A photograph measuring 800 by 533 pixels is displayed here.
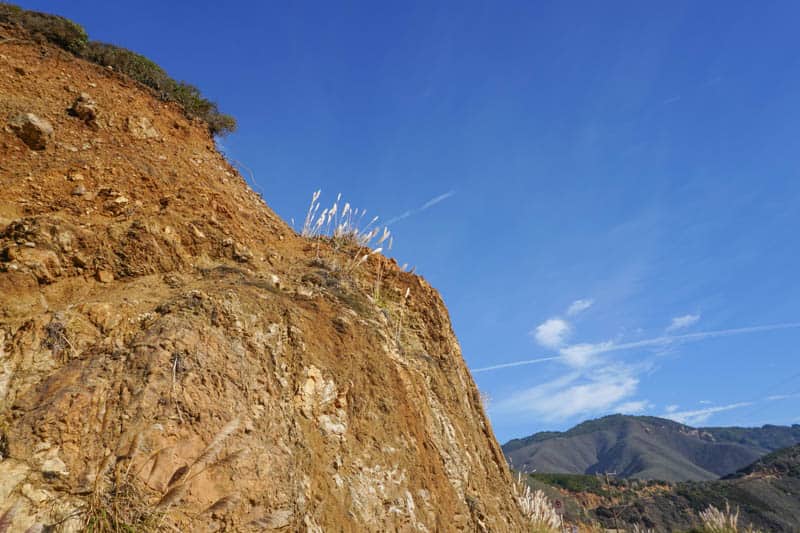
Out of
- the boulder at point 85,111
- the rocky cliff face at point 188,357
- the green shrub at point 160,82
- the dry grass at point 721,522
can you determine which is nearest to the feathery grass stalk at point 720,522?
the dry grass at point 721,522

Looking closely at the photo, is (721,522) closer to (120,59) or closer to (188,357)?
(188,357)

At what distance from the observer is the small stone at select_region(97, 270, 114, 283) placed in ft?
15.7

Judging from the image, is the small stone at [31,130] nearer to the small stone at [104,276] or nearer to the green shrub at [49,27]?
the small stone at [104,276]

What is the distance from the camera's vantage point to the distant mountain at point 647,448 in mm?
92750

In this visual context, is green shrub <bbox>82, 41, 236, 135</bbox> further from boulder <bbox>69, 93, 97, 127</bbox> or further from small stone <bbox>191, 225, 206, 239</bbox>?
small stone <bbox>191, 225, 206, 239</bbox>

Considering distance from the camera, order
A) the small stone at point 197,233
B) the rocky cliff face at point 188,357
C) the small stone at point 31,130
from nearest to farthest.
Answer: the rocky cliff face at point 188,357
the small stone at point 197,233
the small stone at point 31,130

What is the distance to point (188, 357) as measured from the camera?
3875 mm

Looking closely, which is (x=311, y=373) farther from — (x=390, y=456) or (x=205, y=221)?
(x=205, y=221)

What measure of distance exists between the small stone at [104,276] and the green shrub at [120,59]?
5.95 m

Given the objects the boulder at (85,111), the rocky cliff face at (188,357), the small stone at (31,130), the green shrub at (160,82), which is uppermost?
the green shrub at (160,82)

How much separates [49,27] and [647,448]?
4613 inches

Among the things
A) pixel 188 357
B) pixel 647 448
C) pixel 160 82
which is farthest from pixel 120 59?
pixel 647 448

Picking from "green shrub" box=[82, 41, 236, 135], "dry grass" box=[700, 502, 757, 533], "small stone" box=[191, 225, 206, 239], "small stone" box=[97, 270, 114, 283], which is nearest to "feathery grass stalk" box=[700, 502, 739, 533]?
"dry grass" box=[700, 502, 757, 533]

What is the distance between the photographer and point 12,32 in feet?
29.4
